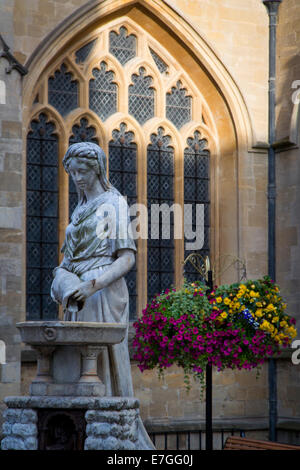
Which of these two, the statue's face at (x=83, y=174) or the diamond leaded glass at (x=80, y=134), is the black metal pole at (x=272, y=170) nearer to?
the diamond leaded glass at (x=80, y=134)

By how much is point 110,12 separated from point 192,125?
195 cm

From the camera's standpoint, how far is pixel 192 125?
45.9 ft

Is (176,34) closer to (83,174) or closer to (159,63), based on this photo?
(159,63)

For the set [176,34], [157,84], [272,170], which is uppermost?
[176,34]

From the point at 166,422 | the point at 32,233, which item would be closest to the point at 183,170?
the point at 32,233

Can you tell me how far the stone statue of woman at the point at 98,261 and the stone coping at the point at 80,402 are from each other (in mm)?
435

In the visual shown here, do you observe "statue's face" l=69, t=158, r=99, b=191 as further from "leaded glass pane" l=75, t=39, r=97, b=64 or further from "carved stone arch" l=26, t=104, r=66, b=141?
"leaded glass pane" l=75, t=39, r=97, b=64

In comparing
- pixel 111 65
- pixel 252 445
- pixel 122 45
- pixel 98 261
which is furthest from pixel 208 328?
pixel 122 45

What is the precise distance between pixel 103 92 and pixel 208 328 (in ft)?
17.7

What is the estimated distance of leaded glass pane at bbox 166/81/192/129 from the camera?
547 inches

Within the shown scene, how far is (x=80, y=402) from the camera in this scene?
5.47 meters

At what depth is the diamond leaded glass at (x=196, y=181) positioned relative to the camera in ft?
45.3

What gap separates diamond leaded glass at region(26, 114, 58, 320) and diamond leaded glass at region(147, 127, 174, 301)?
1.41m

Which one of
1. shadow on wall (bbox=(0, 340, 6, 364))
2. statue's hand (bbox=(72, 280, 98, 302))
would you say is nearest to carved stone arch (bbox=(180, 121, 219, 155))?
shadow on wall (bbox=(0, 340, 6, 364))
